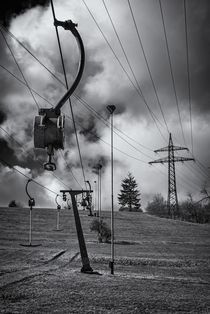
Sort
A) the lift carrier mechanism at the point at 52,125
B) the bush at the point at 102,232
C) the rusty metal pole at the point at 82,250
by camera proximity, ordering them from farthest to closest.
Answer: the bush at the point at 102,232
the rusty metal pole at the point at 82,250
the lift carrier mechanism at the point at 52,125

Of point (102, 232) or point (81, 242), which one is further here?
point (102, 232)

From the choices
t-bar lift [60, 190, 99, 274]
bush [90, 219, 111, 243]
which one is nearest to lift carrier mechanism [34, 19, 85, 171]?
t-bar lift [60, 190, 99, 274]

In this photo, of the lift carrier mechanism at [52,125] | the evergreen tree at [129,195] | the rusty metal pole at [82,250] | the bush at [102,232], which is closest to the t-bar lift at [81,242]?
the rusty metal pole at [82,250]

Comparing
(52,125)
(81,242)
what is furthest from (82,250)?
Result: (52,125)

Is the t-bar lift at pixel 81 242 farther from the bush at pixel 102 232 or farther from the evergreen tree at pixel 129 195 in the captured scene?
the evergreen tree at pixel 129 195

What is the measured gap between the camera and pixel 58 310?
7.22m

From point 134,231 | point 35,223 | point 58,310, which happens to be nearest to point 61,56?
point 58,310

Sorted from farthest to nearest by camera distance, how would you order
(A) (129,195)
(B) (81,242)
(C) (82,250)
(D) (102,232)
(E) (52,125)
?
1. (A) (129,195)
2. (D) (102,232)
3. (B) (81,242)
4. (C) (82,250)
5. (E) (52,125)

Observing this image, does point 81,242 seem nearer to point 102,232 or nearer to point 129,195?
point 102,232

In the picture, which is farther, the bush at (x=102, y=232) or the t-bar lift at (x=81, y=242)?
the bush at (x=102, y=232)

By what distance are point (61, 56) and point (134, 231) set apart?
4801cm

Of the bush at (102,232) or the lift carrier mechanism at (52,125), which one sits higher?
the lift carrier mechanism at (52,125)

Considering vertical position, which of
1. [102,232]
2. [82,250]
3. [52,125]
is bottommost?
[102,232]

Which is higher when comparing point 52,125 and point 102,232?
point 52,125
